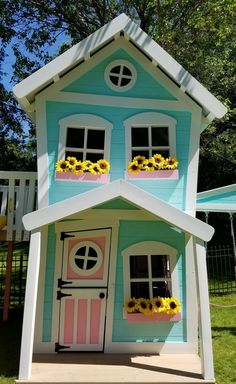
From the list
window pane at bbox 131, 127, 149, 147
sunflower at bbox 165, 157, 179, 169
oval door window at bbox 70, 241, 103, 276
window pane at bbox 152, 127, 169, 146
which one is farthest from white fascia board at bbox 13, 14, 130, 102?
oval door window at bbox 70, 241, 103, 276

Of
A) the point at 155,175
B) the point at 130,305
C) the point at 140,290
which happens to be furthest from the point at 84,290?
the point at 155,175

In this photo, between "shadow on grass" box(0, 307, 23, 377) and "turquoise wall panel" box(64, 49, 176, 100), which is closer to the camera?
"shadow on grass" box(0, 307, 23, 377)

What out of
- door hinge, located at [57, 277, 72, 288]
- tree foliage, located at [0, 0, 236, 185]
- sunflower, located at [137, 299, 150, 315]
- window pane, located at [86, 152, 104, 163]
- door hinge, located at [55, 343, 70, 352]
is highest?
tree foliage, located at [0, 0, 236, 185]

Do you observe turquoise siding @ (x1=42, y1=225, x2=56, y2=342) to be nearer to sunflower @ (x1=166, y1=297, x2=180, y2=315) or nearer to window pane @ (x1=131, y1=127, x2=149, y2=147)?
sunflower @ (x1=166, y1=297, x2=180, y2=315)

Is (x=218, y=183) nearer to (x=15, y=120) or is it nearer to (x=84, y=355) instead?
(x=15, y=120)

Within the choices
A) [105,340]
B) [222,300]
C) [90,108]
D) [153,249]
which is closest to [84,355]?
[105,340]

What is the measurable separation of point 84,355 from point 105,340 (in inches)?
18.6

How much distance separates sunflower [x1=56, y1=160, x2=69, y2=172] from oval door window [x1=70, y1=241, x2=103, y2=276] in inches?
57.2

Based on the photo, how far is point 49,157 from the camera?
303 inches

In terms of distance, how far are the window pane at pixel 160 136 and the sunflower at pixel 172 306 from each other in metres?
3.08

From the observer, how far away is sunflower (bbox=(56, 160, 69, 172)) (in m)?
7.47

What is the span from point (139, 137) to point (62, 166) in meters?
1.72

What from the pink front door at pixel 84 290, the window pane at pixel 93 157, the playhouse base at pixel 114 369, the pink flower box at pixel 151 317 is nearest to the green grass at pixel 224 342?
the playhouse base at pixel 114 369

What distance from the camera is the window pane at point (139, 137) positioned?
8.03 metres
